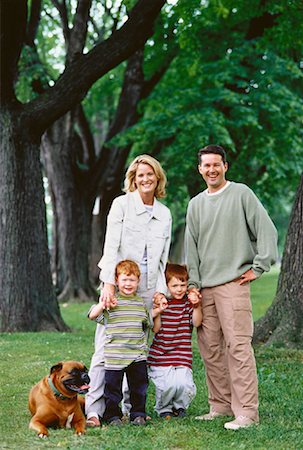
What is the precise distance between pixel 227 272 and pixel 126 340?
973mm

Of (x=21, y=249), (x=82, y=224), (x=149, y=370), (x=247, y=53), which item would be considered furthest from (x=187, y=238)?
(x=82, y=224)

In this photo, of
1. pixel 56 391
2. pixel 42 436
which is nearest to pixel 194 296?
pixel 56 391

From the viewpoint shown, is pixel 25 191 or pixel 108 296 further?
pixel 25 191

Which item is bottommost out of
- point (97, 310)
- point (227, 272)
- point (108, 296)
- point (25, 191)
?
point (97, 310)

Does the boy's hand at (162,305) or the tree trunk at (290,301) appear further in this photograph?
the tree trunk at (290,301)

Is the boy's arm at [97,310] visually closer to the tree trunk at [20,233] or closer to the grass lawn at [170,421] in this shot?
the grass lawn at [170,421]

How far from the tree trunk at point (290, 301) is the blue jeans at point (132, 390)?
372cm

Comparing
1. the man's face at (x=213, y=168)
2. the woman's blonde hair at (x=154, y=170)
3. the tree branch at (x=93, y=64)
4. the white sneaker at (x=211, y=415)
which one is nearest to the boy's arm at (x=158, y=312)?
the white sneaker at (x=211, y=415)

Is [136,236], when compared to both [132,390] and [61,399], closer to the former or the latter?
[132,390]

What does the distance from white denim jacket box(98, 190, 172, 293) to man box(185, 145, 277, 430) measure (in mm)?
288

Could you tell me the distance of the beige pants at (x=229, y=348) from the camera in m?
6.09

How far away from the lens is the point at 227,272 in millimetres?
6215

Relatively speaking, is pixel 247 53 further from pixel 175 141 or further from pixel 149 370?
pixel 149 370

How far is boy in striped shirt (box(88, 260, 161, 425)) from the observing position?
20.0 ft
